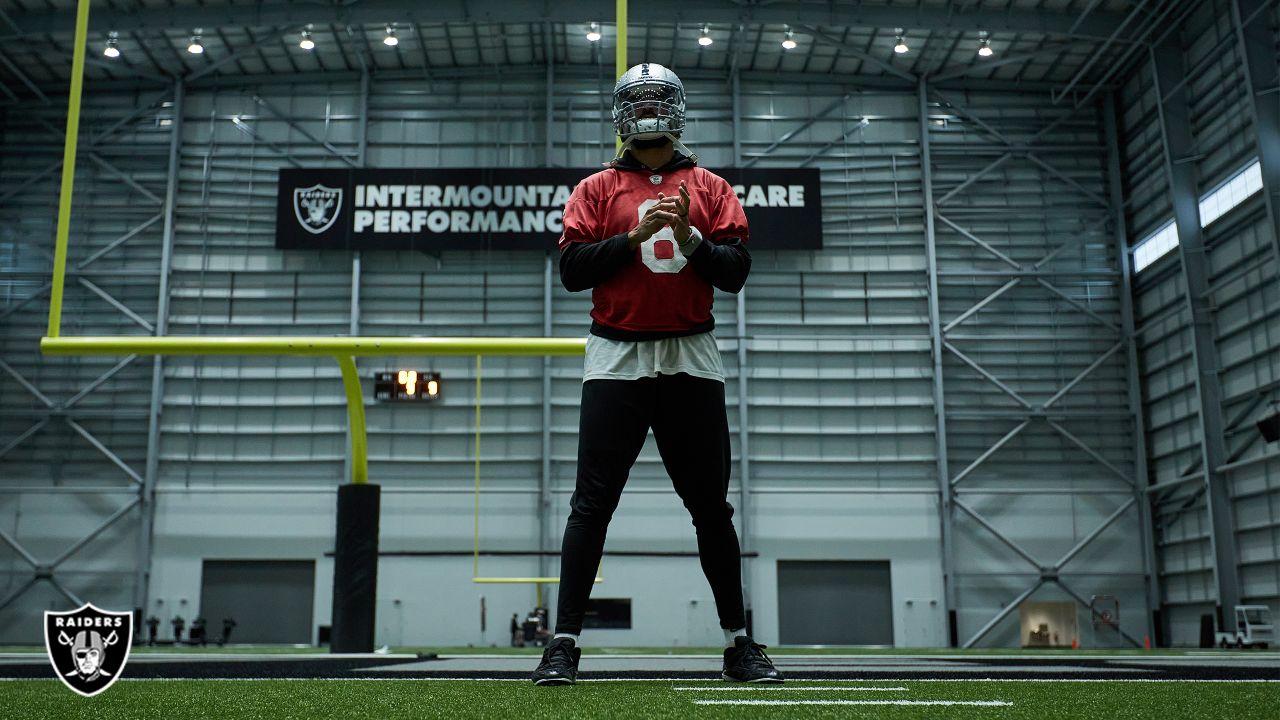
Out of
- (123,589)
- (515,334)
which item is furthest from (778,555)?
(123,589)

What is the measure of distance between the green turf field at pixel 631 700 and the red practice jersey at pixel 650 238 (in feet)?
2.65

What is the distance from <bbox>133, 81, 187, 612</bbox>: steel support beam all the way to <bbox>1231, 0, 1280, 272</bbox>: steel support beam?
14.2 m

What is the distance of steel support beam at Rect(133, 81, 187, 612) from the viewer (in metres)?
14.5

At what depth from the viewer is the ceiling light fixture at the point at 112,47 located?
14.6 metres

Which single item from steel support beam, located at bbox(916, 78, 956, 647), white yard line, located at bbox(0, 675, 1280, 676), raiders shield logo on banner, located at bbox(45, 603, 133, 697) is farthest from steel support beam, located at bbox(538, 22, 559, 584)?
raiders shield logo on banner, located at bbox(45, 603, 133, 697)

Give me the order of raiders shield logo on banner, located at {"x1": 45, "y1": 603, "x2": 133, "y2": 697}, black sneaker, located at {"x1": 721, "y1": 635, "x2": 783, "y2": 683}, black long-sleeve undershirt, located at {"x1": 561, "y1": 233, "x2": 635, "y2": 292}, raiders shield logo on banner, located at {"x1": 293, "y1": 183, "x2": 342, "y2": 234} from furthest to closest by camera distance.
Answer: raiders shield logo on banner, located at {"x1": 293, "y1": 183, "x2": 342, "y2": 234}
black long-sleeve undershirt, located at {"x1": 561, "y1": 233, "x2": 635, "y2": 292}
black sneaker, located at {"x1": 721, "y1": 635, "x2": 783, "y2": 683}
raiders shield logo on banner, located at {"x1": 45, "y1": 603, "x2": 133, "y2": 697}

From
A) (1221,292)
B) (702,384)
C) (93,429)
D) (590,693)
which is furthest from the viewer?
(93,429)

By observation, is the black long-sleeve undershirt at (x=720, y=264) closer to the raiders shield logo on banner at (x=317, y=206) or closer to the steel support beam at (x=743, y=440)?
the steel support beam at (x=743, y=440)

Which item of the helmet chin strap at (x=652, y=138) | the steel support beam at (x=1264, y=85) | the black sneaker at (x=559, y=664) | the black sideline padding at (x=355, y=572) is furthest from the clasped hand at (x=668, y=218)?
the steel support beam at (x=1264, y=85)

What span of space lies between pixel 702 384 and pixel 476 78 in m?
14.8

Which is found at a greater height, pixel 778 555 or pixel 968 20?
pixel 968 20

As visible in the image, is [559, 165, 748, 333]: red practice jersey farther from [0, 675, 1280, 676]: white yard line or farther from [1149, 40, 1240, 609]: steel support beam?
[1149, 40, 1240, 609]: steel support beam

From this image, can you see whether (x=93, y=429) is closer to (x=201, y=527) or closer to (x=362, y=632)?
(x=201, y=527)

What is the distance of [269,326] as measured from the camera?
15359 mm
